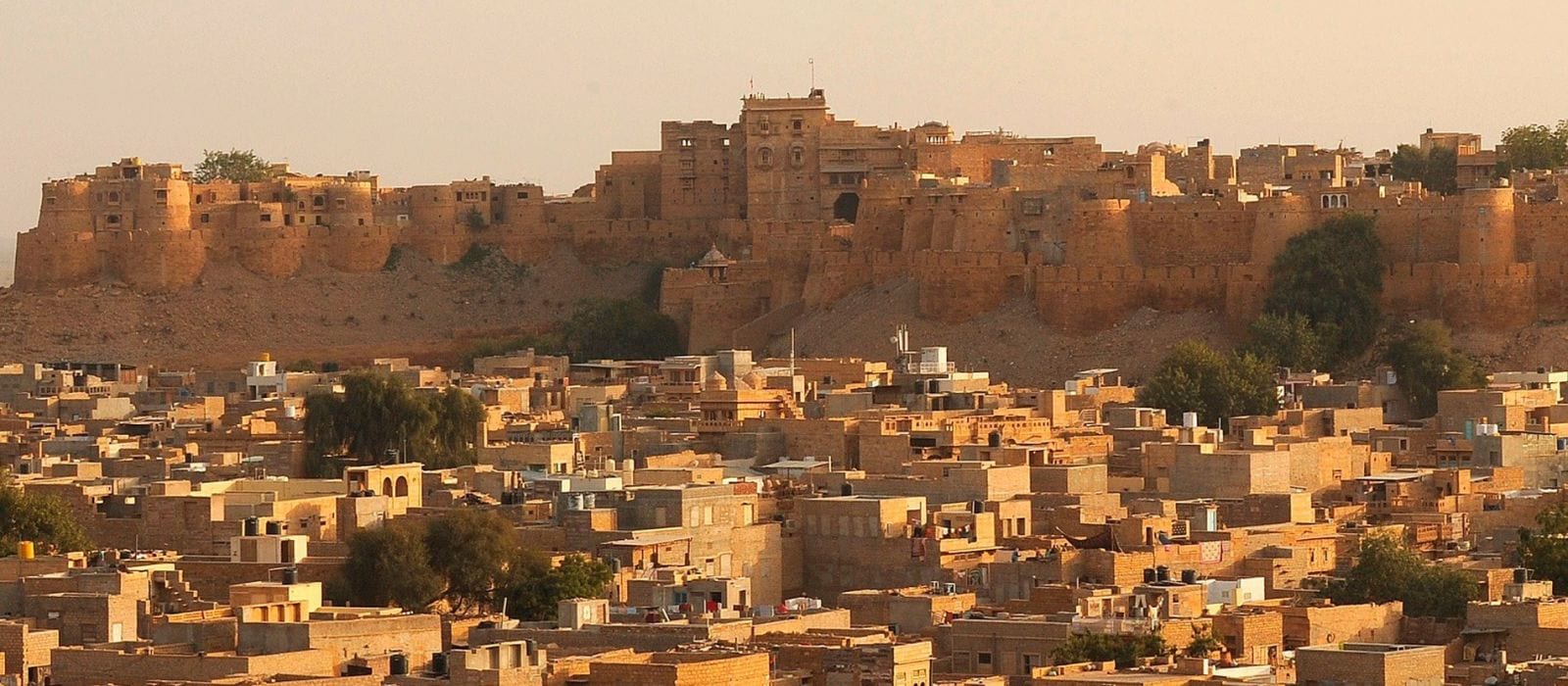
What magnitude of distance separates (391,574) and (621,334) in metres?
43.7

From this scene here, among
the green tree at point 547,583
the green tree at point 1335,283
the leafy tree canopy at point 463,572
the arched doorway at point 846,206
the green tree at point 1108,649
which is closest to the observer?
the green tree at point 1108,649

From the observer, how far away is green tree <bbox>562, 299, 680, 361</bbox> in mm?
80188

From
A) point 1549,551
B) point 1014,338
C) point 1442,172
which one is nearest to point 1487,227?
point 1014,338

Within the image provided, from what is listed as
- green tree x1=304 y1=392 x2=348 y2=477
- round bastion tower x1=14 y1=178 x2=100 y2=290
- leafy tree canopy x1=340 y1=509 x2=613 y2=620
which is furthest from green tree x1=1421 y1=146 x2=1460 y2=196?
leafy tree canopy x1=340 y1=509 x2=613 y2=620

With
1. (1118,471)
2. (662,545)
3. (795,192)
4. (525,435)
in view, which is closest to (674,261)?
(795,192)

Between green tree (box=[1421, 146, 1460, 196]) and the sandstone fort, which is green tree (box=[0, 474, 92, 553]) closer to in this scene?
the sandstone fort

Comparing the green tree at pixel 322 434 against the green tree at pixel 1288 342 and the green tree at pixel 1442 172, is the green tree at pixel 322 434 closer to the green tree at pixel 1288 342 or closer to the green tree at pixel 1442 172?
the green tree at pixel 1288 342

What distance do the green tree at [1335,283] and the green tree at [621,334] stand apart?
484 inches

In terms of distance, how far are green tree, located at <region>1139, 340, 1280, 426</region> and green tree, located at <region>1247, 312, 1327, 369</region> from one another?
142 inches

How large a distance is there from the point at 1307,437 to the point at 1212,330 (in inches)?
873

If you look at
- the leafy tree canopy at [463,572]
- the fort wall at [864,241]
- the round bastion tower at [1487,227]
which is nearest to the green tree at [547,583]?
the leafy tree canopy at [463,572]

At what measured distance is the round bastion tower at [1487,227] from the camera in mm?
72312

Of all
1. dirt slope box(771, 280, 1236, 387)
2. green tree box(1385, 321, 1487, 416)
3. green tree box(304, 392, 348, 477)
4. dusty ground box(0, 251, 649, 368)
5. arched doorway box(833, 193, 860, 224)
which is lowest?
green tree box(304, 392, 348, 477)

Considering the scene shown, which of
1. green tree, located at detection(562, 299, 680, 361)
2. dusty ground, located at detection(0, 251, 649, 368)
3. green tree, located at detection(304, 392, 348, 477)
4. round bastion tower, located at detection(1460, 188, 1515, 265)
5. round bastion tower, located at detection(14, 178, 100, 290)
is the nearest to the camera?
green tree, located at detection(304, 392, 348, 477)
